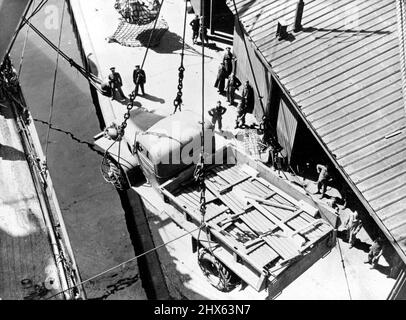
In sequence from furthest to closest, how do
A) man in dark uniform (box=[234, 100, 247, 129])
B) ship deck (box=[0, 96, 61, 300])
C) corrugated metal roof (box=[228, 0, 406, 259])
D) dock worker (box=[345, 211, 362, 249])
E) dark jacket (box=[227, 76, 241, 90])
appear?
1. dark jacket (box=[227, 76, 241, 90])
2. man in dark uniform (box=[234, 100, 247, 129])
3. dock worker (box=[345, 211, 362, 249])
4. ship deck (box=[0, 96, 61, 300])
5. corrugated metal roof (box=[228, 0, 406, 259])

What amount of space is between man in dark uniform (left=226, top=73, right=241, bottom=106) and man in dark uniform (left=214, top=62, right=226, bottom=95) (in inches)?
25.8

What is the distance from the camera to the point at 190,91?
21.7m

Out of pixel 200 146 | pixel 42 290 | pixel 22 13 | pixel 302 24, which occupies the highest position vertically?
pixel 22 13

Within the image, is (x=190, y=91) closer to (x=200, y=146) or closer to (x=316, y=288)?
(x=200, y=146)

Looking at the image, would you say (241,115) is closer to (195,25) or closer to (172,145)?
(172,145)

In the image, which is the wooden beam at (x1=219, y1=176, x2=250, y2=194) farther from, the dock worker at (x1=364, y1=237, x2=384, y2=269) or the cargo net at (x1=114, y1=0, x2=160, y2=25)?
the cargo net at (x1=114, y1=0, x2=160, y2=25)

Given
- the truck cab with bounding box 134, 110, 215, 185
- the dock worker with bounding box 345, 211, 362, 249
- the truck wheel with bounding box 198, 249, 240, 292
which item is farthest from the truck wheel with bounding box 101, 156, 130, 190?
the dock worker with bounding box 345, 211, 362, 249

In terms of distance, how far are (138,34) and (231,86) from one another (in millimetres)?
7600

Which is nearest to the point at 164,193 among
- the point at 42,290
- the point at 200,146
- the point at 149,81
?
the point at 200,146

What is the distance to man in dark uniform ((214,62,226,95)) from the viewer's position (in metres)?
20.8

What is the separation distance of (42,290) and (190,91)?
39.7 feet

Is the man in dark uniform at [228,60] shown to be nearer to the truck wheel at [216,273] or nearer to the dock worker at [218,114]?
the dock worker at [218,114]

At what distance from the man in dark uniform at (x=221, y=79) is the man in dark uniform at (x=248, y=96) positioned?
187 cm
